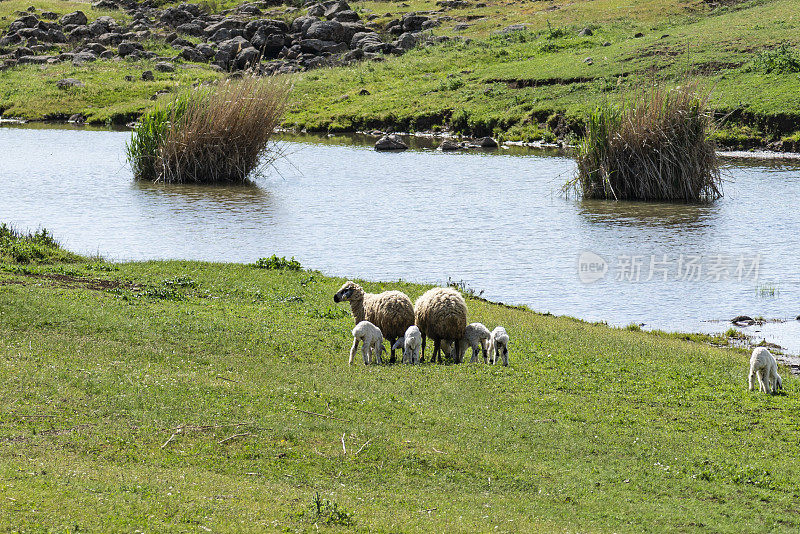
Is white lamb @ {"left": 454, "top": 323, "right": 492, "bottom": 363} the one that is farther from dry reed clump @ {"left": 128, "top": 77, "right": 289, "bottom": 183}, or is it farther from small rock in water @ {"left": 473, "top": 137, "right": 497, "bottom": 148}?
small rock in water @ {"left": 473, "top": 137, "right": 497, "bottom": 148}

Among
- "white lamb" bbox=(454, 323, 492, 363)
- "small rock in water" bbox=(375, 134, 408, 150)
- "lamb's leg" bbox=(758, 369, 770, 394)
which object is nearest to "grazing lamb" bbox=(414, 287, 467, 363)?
"white lamb" bbox=(454, 323, 492, 363)

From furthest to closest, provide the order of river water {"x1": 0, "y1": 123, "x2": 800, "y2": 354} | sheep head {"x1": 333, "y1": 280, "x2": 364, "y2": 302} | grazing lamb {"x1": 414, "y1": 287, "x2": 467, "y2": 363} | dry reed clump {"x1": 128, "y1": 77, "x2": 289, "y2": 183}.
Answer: dry reed clump {"x1": 128, "y1": 77, "x2": 289, "y2": 183} < river water {"x1": 0, "y1": 123, "x2": 800, "y2": 354} < sheep head {"x1": 333, "y1": 280, "x2": 364, "y2": 302} < grazing lamb {"x1": 414, "y1": 287, "x2": 467, "y2": 363}

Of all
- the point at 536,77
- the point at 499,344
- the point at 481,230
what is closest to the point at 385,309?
the point at 499,344

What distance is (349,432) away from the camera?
39.6 ft

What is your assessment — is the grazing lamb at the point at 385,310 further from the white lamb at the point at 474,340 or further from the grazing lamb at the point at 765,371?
the grazing lamb at the point at 765,371

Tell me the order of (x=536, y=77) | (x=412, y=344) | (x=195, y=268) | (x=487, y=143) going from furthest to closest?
(x=536, y=77) < (x=487, y=143) < (x=195, y=268) < (x=412, y=344)

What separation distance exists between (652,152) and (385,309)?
81.6ft

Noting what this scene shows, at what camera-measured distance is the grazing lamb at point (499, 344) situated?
15.7 metres

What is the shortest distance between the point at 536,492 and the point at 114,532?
4.82m

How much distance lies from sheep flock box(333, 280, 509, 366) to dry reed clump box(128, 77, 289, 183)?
1041 inches

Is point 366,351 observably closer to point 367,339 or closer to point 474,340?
point 367,339

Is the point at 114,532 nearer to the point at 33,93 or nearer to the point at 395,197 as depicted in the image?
the point at 395,197

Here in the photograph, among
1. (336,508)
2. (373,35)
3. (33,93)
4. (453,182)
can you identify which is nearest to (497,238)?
(453,182)

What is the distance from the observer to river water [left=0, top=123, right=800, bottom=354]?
2466 cm
